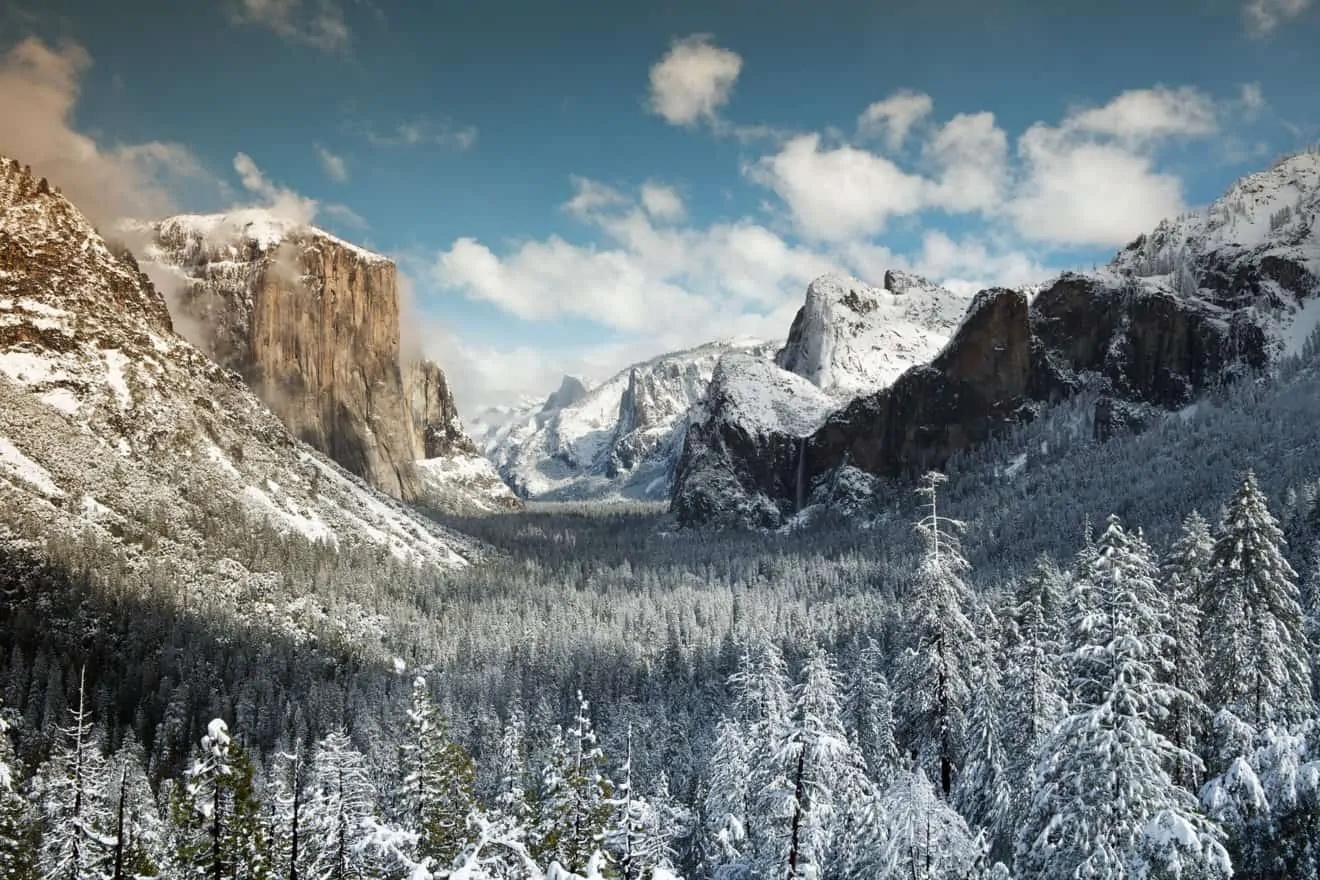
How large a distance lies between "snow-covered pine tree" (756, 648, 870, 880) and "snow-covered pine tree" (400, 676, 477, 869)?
32.9ft

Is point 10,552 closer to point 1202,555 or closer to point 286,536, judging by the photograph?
point 286,536

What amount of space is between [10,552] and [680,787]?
9693 centimetres

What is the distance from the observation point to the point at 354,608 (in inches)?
5330

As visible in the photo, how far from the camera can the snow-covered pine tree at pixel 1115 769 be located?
15.9 meters

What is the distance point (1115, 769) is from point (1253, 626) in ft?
47.3

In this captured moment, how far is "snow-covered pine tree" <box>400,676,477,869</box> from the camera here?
2652cm

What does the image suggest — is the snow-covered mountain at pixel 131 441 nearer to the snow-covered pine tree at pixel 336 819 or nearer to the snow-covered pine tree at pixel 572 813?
the snow-covered pine tree at pixel 336 819

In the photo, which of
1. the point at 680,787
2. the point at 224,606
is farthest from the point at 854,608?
the point at 224,606

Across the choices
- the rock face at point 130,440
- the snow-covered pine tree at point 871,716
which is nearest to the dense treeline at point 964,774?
the snow-covered pine tree at point 871,716

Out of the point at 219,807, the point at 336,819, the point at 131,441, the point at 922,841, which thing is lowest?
the point at 336,819

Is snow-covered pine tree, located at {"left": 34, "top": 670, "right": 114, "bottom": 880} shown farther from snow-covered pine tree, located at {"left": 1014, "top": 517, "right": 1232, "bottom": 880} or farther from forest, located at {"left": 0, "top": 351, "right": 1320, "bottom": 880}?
snow-covered pine tree, located at {"left": 1014, "top": 517, "right": 1232, "bottom": 880}

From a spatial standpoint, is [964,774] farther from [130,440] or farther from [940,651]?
[130,440]

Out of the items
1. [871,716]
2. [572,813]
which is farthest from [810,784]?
[871,716]

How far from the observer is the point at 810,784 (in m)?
22.3
